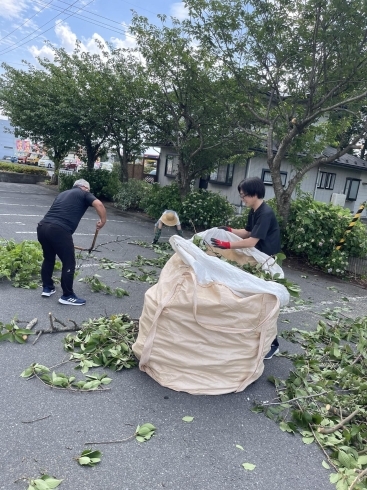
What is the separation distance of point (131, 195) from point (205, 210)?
4324 millimetres

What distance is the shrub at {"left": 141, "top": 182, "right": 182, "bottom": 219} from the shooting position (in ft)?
39.9

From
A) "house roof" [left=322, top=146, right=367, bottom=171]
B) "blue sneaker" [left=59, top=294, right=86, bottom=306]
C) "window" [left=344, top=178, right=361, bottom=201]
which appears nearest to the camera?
"blue sneaker" [left=59, top=294, right=86, bottom=306]

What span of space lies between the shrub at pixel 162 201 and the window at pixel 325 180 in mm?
9890

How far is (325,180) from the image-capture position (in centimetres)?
1984

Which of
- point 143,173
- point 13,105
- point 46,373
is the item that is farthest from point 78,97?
point 46,373

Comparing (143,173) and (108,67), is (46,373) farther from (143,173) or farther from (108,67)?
(143,173)

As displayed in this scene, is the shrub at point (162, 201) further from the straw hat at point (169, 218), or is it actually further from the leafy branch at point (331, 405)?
the leafy branch at point (331, 405)

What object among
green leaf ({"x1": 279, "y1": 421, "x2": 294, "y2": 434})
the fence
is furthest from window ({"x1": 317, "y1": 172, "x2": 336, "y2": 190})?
green leaf ({"x1": 279, "y1": 421, "x2": 294, "y2": 434})

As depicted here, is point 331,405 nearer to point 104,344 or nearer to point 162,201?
point 104,344

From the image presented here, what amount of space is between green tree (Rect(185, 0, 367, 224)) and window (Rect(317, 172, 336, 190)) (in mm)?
10208

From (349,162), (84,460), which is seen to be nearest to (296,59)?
(84,460)

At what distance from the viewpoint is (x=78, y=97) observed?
14086mm

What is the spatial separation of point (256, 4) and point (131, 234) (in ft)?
19.3

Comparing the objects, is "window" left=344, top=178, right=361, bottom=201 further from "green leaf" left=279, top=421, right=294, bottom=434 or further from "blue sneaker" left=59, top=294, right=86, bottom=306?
"green leaf" left=279, top=421, right=294, bottom=434
